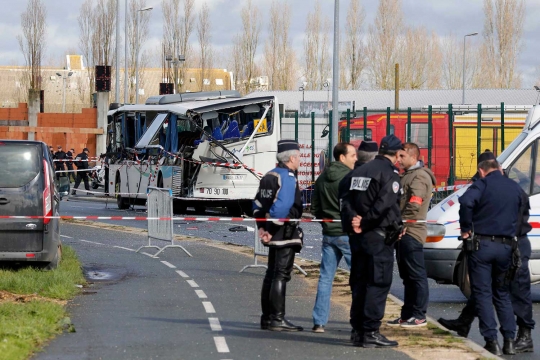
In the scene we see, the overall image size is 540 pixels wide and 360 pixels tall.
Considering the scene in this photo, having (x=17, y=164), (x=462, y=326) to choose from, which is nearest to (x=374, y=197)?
(x=462, y=326)

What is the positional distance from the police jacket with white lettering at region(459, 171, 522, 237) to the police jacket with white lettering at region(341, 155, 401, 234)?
64cm

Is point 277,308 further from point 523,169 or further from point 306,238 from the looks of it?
point 306,238

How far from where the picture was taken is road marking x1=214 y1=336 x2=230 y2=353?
28.5ft

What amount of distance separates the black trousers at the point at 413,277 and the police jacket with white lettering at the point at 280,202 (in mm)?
1076

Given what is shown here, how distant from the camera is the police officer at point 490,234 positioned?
8938 millimetres

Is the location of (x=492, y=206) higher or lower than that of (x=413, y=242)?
higher

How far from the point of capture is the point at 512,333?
350 inches

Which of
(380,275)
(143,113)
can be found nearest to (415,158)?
(380,275)

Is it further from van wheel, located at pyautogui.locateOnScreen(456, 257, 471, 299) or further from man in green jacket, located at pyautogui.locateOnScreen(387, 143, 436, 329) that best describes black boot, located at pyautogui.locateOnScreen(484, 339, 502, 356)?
van wheel, located at pyautogui.locateOnScreen(456, 257, 471, 299)

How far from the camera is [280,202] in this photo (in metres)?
9.58

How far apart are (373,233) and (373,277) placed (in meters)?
0.36

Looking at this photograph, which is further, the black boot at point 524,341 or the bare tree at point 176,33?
the bare tree at point 176,33

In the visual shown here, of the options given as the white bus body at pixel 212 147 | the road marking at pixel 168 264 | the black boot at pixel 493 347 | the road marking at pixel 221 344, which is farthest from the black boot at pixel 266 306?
the white bus body at pixel 212 147

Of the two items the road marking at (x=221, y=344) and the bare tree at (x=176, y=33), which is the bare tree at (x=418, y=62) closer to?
the bare tree at (x=176, y=33)
